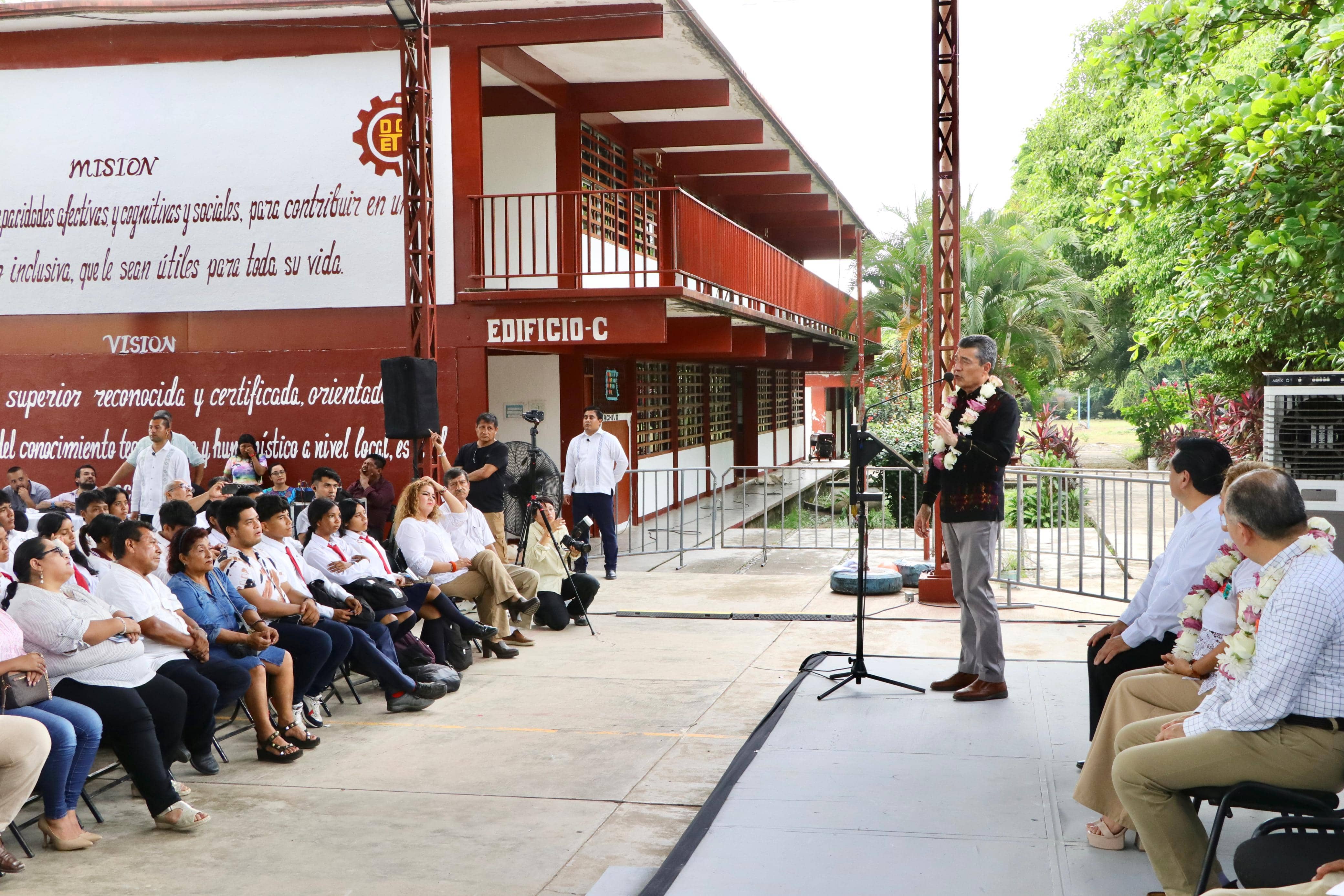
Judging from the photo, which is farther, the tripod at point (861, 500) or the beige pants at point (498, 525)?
the beige pants at point (498, 525)

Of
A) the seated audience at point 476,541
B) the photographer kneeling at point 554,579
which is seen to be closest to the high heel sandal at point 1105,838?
the seated audience at point 476,541

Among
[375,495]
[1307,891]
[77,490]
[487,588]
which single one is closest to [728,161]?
[375,495]

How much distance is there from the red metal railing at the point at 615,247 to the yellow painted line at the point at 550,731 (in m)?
6.23

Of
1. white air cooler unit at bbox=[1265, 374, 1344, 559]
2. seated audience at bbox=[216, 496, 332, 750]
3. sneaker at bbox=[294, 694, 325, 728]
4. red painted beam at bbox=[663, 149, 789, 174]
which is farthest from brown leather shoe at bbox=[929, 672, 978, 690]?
red painted beam at bbox=[663, 149, 789, 174]

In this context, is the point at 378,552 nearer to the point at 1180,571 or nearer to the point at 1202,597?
the point at 1180,571

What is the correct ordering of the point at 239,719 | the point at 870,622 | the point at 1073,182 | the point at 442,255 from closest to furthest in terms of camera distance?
the point at 239,719, the point at 870,622, the point at 442,255, the point at 1073,182

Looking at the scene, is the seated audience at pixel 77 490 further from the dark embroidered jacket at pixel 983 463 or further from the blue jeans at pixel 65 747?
the dark embroidered jacket at pixel 983 463

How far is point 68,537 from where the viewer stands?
670 centimetres

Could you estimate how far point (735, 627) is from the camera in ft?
30.7

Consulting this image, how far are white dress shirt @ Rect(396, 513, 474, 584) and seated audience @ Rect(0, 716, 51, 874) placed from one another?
3.54 metres

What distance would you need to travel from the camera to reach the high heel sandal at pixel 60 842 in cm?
471

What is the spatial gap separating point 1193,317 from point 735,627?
4142 mm

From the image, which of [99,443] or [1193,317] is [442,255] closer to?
[99,443]

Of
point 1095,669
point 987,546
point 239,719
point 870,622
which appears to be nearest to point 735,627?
point 870,622
